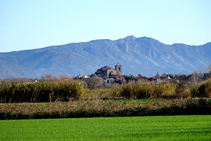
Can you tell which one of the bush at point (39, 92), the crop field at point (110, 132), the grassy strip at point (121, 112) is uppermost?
the bush at point (39, 92)

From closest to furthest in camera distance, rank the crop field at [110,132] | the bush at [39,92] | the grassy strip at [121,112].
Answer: the crop field at [110,132] < the grassy strip at [121,112] < the bush at [39,92]

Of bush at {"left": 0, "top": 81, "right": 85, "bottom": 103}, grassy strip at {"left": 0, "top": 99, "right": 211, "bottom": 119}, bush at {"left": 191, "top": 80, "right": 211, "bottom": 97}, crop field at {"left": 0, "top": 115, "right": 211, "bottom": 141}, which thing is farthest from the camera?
bush at {"left": 191, "top": 80, "right": 211, "bottom": 97}

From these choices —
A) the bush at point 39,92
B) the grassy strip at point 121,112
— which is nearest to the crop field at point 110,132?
the grassy strip at point 121,112

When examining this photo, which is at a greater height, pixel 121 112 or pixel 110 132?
pixel 121 112

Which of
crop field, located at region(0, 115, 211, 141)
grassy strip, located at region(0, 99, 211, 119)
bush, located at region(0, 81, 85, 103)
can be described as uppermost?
bush, located at region(0, 81, 85, 103)

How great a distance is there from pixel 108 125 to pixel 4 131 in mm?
3825

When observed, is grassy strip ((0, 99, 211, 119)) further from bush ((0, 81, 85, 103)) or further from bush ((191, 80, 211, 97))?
bush ((191, 80, 211, 97))

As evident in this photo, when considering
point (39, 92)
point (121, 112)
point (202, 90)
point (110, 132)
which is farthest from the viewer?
point (202, 90)

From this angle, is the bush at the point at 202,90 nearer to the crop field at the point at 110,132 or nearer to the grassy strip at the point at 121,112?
the grassy strip at the point at 121,112

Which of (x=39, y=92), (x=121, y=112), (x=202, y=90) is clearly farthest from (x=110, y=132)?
(x=202, y=90)

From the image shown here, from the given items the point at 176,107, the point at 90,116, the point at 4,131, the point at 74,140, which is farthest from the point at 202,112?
the point at 4,131

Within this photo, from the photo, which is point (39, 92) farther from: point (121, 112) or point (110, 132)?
point (110, 132)

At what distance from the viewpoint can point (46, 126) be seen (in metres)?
11.6

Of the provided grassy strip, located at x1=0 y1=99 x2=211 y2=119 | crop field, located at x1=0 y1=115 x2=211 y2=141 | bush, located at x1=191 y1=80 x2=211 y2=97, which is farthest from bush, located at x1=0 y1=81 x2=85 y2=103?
crop field, located at x1=0 y1=115 x2=211 y2=141
